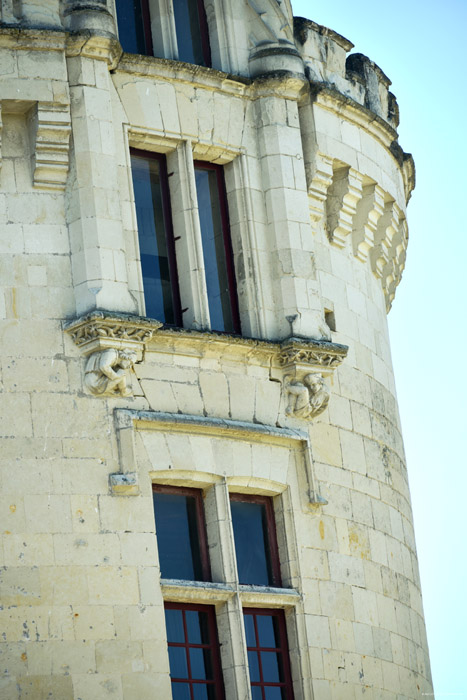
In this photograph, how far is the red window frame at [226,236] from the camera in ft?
69.1

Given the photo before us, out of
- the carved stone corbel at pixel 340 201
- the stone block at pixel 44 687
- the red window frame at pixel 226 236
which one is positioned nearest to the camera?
the stone block at pixel 44 687

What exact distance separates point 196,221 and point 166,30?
7.64ft

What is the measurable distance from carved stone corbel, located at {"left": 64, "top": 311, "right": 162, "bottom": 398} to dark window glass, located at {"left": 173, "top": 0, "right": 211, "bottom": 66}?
3827mm

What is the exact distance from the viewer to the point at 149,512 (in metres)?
19.2

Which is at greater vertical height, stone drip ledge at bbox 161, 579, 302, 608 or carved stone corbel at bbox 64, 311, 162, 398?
carved stone corbel at bbox 64, 311, 162, 398

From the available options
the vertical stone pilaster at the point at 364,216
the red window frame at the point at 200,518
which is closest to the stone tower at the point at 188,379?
the red window frame at the point at 200,518

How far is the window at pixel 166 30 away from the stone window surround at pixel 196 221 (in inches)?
43.6

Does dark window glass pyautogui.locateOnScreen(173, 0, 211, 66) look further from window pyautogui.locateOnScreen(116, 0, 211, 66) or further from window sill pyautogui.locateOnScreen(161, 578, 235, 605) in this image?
window sill pyautogui.locateOnScreen(161, 578, 235, 605)

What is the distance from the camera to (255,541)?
20250 millimetres

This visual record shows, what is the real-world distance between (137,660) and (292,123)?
6.59 m

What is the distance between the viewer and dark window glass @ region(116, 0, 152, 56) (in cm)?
2145

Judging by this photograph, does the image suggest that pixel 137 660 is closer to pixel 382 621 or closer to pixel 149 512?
pixel 149 512

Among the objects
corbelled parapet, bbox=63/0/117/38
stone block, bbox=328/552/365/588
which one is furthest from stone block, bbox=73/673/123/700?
corbelled parapet, bbox=63/0/117/38

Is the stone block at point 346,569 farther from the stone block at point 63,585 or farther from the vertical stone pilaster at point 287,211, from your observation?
the stone block at point 63,585
